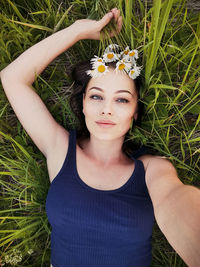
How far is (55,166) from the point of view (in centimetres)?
185

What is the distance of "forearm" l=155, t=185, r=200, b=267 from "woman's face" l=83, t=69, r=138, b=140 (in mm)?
547

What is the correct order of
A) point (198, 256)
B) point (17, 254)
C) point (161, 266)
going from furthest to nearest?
point (161, 266), point (17, 254), point (198, 256)

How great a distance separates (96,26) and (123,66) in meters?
0.33

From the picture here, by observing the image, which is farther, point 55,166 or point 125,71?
point 55,166

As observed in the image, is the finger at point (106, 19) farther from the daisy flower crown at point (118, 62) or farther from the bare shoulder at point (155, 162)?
the bare shoulder at point (155, 162)

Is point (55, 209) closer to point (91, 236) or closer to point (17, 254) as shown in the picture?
point (91, 236)

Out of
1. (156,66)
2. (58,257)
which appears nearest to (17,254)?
(58,257)

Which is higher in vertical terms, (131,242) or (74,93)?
(74,93)

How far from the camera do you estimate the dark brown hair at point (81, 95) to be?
183 cm

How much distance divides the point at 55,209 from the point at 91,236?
0.29 meters

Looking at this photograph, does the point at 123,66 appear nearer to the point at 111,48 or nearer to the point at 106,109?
the point at 111,48

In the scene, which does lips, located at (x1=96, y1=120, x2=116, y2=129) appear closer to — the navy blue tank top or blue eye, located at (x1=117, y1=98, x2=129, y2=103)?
blue eye, located at (x1=117, y1=98, x2=129, y2=103)

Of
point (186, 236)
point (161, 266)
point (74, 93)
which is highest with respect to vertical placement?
point (74, 93)

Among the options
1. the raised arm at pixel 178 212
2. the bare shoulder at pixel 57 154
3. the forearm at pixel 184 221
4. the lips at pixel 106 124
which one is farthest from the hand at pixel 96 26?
the forearm at pixel 184 221
